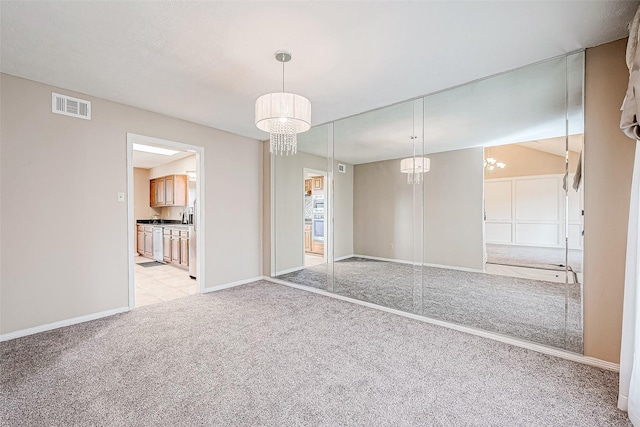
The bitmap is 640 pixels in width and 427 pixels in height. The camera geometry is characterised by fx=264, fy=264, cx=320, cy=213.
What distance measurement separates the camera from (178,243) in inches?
223

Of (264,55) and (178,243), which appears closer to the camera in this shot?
(264,55)

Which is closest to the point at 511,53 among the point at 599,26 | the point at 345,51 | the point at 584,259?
the point at 599,26

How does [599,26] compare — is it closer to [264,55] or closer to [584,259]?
[584,259]

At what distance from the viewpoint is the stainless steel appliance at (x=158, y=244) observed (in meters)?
6.23

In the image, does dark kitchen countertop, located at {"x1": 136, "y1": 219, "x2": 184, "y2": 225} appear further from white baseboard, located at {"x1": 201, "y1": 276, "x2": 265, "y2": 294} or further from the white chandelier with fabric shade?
the white chandelier with fabric shade

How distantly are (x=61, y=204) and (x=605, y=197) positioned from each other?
5094 mm

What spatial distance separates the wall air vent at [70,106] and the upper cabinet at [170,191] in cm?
359

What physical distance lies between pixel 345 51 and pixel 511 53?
4.66 feet

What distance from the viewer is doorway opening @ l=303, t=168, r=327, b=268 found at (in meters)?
4.59

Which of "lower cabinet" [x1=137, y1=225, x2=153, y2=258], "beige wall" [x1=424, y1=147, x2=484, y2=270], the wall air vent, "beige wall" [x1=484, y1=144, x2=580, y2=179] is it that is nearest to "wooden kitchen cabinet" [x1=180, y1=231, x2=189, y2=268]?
"lower cabinet" [x1=137, y1=225, x2=153, y2=258]

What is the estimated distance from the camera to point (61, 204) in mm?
2840

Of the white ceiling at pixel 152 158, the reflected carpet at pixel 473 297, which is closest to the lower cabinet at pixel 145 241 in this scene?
the white ceiling at pixel 152 158

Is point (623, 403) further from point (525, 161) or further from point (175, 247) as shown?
point (175, 247)

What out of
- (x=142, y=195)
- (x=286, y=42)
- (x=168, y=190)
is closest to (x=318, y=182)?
(x=286, y=42)
